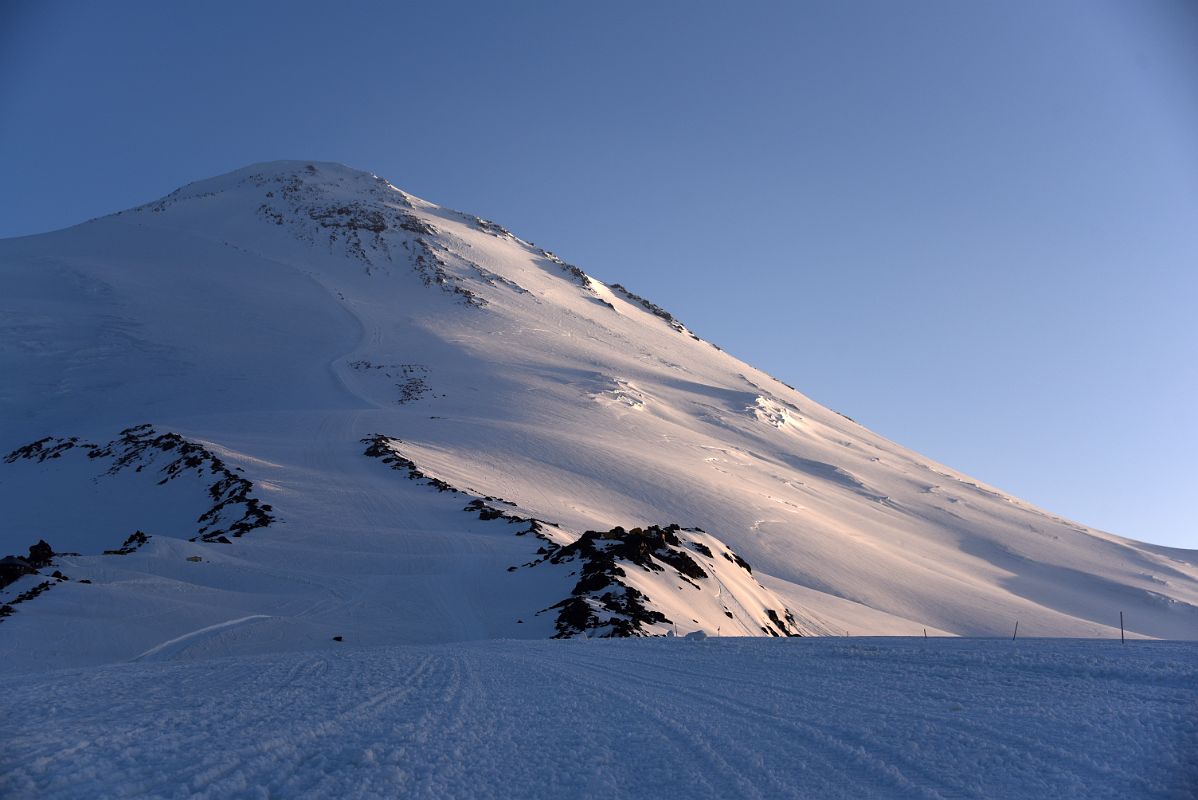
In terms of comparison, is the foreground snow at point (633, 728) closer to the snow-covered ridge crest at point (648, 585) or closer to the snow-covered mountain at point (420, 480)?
the snow-covered mountain at point (420, 480)

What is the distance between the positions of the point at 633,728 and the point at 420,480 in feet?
74.7

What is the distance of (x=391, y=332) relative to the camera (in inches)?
2323

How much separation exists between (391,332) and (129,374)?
63.2ft

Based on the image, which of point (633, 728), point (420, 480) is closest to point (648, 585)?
point (633, 728)

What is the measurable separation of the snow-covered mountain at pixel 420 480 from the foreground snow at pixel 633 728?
5584 millimetres

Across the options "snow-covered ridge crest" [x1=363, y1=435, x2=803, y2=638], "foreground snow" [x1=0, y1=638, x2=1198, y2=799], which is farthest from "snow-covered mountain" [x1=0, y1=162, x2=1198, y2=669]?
"foreground snow" [x1=0, y1=638, x2=1198, y2=799]

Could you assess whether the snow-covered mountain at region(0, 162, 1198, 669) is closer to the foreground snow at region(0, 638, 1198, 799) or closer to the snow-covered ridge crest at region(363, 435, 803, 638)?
the snow-covered ridge crest at region(363, 435, 803, 638)

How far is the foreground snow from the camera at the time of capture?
4352 millimetres

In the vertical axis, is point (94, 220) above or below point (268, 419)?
above

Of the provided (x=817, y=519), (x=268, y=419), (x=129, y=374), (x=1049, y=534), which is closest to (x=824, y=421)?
(x=1049, y=534)

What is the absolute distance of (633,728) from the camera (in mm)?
5551

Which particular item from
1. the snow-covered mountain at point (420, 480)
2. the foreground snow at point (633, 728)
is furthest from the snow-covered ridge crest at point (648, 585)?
the foreground snow at point (633, 728)

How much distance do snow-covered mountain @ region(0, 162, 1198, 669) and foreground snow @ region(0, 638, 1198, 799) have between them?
558 centimetres

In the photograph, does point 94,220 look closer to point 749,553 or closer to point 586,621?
point 749,553
